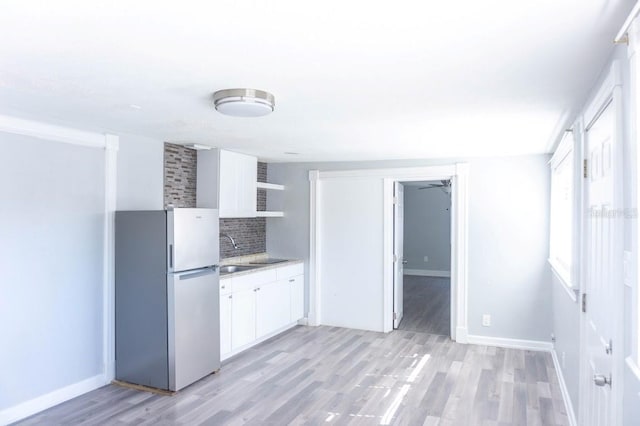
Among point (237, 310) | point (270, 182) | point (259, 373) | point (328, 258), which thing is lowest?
point (259, 373)

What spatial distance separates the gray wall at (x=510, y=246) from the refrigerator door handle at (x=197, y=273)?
9.58ft

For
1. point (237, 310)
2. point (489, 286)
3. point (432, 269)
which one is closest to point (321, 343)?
point (237, 310)

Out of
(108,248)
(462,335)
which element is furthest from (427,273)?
(108,248)

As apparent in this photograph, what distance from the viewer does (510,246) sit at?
5.02 m

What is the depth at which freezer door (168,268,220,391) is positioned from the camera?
3.70m

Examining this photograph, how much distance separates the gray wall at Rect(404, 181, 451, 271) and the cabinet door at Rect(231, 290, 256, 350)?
6.25m

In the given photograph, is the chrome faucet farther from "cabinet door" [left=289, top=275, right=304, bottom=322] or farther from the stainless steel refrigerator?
the stainless steel refrigerator

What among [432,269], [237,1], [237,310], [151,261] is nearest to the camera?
[237,1]

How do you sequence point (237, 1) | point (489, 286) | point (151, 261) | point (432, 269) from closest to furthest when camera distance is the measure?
point (237, 1), point (151, 261), point (489, 286), point (432, 269)

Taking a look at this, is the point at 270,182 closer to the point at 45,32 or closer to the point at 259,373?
the point at 259,373

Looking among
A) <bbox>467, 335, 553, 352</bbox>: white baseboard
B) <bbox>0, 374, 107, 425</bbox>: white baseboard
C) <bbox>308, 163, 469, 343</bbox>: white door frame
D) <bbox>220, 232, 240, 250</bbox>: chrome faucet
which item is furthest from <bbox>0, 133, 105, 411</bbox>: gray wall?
<bbox>467, 335, 553, 352</bbox>: white baseboard

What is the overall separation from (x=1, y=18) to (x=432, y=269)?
9721mm

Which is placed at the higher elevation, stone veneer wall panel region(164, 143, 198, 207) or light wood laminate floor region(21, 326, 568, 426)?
stone veneer wall panel region(164, 143, 198, 207)

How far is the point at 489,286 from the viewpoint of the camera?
16.8 feet
